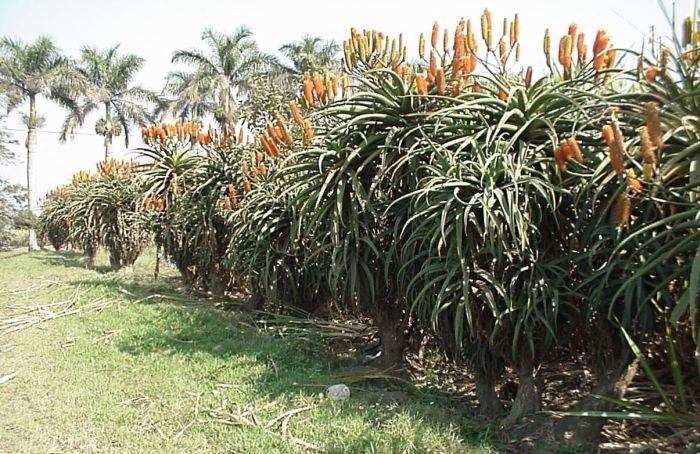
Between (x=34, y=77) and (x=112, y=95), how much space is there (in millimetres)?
5181

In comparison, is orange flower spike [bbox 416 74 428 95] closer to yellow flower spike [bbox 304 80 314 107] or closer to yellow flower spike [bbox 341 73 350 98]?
yellow flower spike [bbox 341 73 350 98]

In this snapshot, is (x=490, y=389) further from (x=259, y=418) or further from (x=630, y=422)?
(x=259, y=418)

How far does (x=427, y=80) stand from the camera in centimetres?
423

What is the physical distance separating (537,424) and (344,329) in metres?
2.76

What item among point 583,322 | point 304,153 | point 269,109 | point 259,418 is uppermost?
point 269,109

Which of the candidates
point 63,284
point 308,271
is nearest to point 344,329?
point 308,271

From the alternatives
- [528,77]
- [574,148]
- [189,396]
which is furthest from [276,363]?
[574,148]

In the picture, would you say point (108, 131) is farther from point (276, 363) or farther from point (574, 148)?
point (574, 148)

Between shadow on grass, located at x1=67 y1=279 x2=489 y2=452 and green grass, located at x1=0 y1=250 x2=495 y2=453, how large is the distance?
0.01m

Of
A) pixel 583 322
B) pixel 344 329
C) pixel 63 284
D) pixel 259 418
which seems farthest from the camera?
pixel 63 284

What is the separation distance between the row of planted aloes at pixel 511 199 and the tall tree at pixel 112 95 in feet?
97.9

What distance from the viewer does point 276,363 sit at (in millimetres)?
5039

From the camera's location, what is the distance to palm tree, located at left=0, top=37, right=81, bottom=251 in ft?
88.2

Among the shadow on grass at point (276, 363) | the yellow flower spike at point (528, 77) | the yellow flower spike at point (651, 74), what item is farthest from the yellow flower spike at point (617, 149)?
the shadow on grass at point (276, 363)
